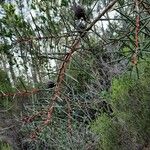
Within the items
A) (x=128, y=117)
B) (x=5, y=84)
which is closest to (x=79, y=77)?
(x=128, y=117)

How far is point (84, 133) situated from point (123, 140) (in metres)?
0.54

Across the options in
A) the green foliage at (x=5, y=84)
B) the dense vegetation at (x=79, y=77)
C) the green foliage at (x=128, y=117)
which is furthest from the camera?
the green foliage at (x=128, y=117)

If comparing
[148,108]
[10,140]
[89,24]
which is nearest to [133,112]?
[148,108]

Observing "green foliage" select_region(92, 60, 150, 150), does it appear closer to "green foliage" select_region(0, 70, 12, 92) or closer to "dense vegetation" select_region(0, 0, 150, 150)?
"dense vegetation" select_region(0, 0, 150, 150)

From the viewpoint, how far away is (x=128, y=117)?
4562 millimetres

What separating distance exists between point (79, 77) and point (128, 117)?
5.03 ft

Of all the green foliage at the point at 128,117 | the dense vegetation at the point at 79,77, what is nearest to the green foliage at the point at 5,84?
the dense vegetation at the point at 79,77

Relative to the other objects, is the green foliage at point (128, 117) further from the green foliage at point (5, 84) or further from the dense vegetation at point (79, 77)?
the green foliage at point (5, 84)

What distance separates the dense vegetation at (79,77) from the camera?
0.98m

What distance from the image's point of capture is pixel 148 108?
14.4 ft

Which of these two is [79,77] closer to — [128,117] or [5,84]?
[128,117]

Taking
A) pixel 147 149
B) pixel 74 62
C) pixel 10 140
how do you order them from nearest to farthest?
pixel 74 62 < pixel 147 149 < pixel 10 140

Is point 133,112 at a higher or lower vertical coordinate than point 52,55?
lower

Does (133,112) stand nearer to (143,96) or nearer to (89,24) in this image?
(143,96)
